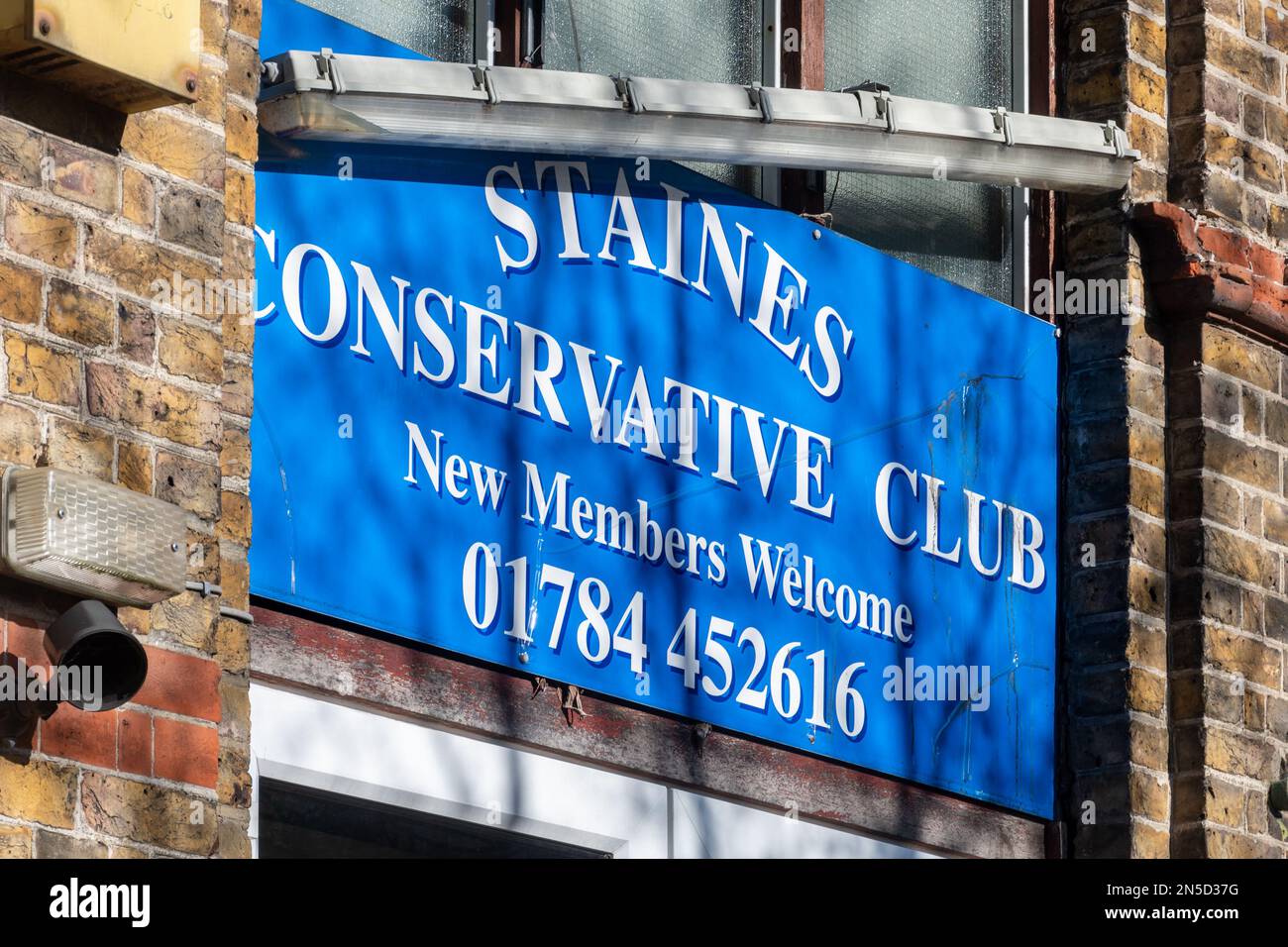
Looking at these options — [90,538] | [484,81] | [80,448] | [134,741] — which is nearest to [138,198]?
[80,448]

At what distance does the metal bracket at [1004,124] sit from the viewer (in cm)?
639

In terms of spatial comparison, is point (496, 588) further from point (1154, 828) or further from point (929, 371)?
point (1154, 828)

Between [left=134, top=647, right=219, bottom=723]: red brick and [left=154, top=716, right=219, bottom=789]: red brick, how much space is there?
26 millimetres

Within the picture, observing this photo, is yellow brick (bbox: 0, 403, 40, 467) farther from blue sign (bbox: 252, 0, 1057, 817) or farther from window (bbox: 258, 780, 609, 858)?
window (bbox: 258, 780, 609, 858)

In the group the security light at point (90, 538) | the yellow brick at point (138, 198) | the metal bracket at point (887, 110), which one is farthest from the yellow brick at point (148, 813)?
the metal bracket at point (887, 110)

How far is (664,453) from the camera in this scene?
565 centimetres

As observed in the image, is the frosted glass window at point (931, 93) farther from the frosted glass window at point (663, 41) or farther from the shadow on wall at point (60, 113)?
the shadow on wall at point (60, 113)

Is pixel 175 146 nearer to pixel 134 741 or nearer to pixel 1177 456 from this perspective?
pixel 134 741

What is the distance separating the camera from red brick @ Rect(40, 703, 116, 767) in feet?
12.3
